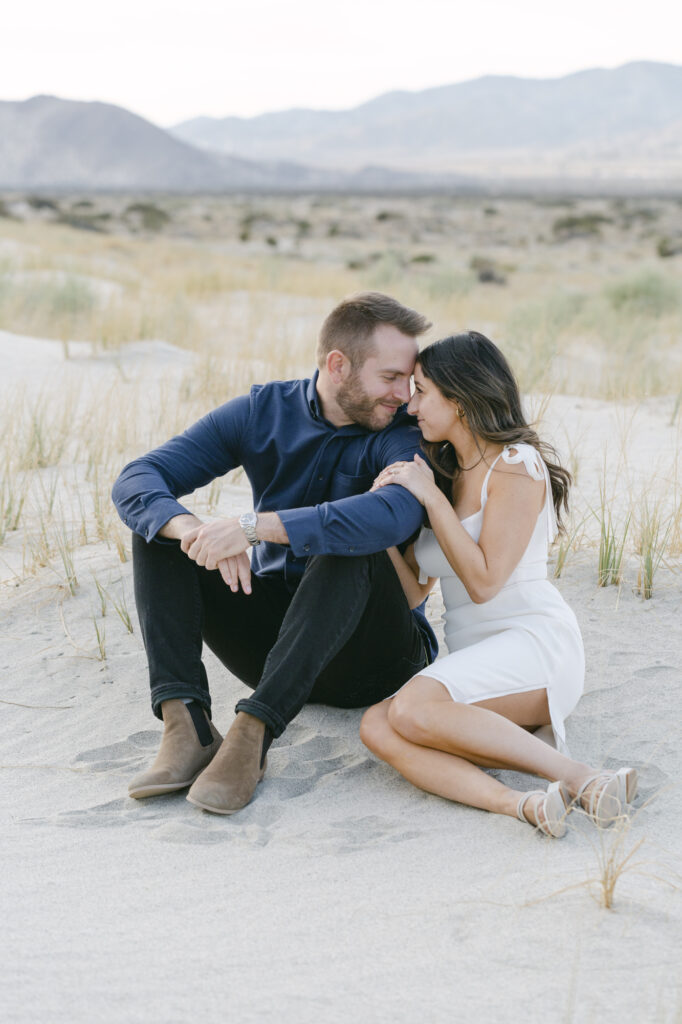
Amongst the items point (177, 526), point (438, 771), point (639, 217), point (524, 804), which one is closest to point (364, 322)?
point (177, 526)

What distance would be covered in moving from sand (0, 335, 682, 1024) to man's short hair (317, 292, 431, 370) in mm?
1208

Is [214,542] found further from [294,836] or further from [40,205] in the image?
[40,205]

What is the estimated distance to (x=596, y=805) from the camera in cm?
261

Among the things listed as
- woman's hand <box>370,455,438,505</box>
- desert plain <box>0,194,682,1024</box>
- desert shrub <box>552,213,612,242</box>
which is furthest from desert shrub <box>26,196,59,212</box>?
woman's hand <box>370,455,438,505</box>

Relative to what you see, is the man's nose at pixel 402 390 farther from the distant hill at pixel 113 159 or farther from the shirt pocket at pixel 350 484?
the distant hill at pixel 113 159

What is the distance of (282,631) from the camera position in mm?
2979

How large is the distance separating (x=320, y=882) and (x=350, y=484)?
53.1 inches

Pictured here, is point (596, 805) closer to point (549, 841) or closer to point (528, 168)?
point (549, 841)

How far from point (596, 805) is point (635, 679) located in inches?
44.7

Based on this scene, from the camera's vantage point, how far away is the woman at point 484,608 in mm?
Answer: 2854

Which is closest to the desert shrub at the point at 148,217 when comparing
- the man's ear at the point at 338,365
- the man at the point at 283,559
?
the man at the point at 283,559

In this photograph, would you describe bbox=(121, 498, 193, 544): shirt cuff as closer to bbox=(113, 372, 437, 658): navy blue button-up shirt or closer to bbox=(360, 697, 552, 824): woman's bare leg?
bbox=(113, 372, 437, 658): navy blue button-up shirt

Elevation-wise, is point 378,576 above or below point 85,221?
below

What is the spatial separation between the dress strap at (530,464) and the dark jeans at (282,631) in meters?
0.42
